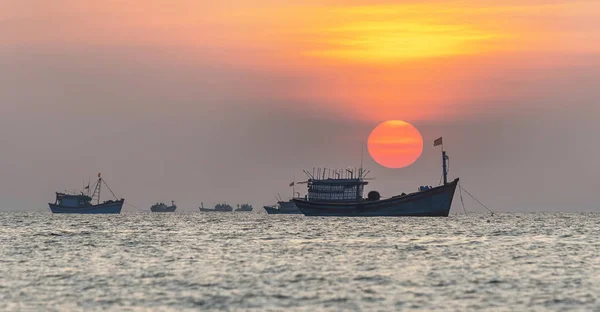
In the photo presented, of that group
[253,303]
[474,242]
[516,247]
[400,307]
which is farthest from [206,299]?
[474,242]

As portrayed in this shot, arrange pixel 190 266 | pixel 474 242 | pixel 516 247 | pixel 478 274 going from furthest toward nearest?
pixel 474 242
pixel 516 247
pixel 190 266
pixel 478 274

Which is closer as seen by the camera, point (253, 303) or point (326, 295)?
point (253, 303)

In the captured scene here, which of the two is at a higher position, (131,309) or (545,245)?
(545,245)

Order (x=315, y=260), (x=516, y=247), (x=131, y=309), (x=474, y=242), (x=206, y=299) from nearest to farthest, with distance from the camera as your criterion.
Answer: (x=131, y=309) → (x=206, y=299) → (x=315, y=260) → (x=516, y=247) → (x=474, y=242)

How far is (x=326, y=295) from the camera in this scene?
46875 mm

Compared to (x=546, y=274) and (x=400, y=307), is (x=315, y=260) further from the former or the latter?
(x=400, y=307)

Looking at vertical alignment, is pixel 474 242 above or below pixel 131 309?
above

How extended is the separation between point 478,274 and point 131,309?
23916 millimetres

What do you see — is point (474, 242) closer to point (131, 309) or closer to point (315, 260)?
point (315, 260)

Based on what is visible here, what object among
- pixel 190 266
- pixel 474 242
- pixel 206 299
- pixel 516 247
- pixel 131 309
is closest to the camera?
pixel 131 309

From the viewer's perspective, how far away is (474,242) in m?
93.6

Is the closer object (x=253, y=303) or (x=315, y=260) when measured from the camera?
(x=253, y=303)

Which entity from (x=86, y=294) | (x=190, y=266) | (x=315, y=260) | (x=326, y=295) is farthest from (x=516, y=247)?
(x=86, y=294)

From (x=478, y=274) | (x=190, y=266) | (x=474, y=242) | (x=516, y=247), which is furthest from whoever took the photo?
(x=474, y=242)
